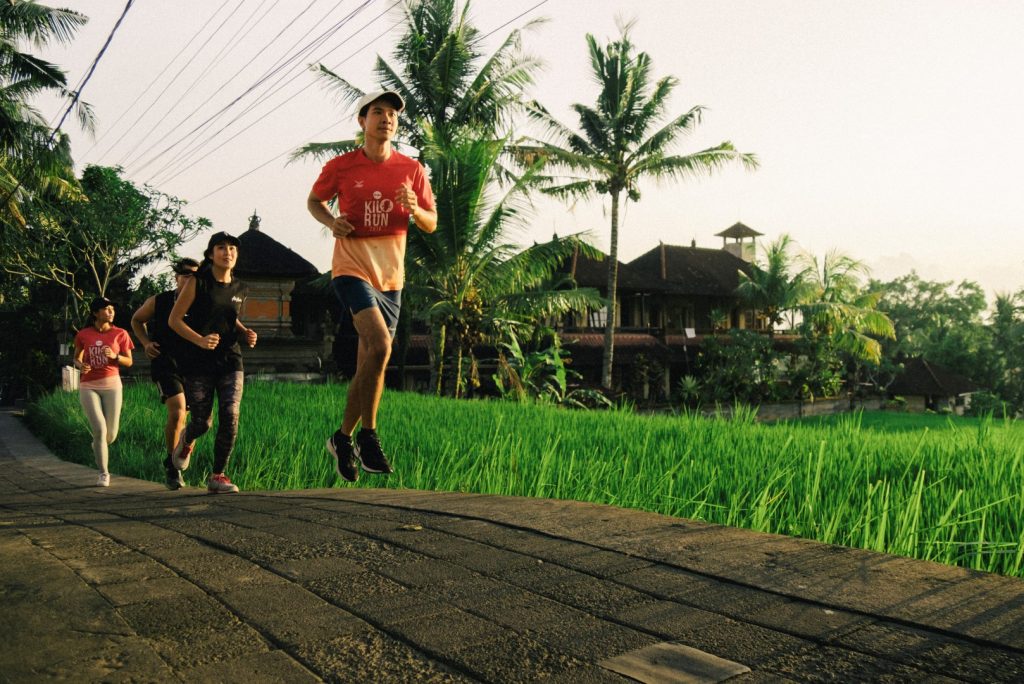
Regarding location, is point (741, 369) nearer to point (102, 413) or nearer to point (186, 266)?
point (102, 413)

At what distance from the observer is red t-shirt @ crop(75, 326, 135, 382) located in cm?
624

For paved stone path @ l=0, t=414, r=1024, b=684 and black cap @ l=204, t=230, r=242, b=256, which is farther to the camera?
black cap @ l=204, t=230, r=242, b=256

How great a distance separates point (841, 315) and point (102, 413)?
1154 inches

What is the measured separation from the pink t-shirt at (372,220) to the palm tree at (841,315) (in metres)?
29.8

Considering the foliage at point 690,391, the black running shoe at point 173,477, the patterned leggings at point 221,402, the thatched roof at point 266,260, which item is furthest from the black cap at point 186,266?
the foliage at point 690,391

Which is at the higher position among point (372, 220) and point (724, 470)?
point (372, 220)

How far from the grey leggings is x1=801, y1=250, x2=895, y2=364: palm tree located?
2839cm

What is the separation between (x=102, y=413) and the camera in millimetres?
6492

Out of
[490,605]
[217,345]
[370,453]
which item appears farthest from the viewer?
[217,345]

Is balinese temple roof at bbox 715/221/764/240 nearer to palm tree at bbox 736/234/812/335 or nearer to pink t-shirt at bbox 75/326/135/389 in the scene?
palm tree at bbox 736/234/812/335

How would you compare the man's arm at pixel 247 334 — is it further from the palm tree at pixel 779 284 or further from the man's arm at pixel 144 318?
the palm tree at pixel 779 284

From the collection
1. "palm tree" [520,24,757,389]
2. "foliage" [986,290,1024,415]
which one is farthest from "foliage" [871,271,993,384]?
"palm tree" [520,24,757,389]

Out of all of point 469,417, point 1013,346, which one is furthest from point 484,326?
point 1013,346

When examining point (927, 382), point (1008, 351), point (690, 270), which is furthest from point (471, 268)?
point (1008, 351)
